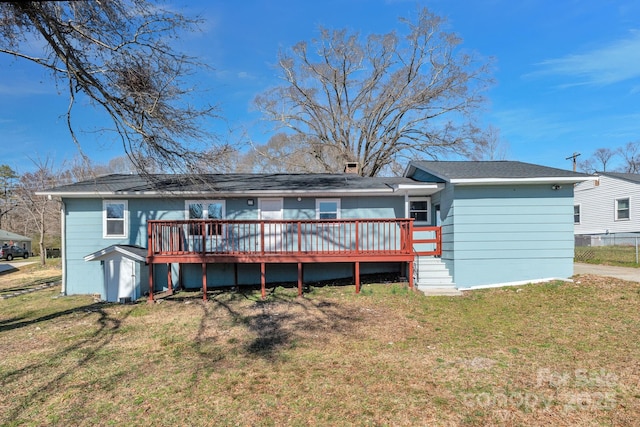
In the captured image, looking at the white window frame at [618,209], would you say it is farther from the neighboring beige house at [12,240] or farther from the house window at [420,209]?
the neighboring beige house at [12,240]

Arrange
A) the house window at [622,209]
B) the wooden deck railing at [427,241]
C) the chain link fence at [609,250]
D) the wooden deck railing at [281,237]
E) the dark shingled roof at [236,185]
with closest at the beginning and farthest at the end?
1. the wooden deck railing at [281,237]
2. the dark shingled roof at [236,185]
3. the wooden deck railing at [427,241]
4. the chain link fence at [609,250]
5. the house window at [622,209]

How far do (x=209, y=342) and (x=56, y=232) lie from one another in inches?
1214

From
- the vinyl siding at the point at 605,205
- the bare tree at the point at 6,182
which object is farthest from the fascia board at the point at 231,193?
the bare tree at the point at 6,182

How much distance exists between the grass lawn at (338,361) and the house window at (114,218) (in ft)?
9.09

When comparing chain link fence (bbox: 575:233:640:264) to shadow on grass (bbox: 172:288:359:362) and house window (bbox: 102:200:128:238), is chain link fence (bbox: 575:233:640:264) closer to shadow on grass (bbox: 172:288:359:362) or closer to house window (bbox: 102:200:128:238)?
shadow on grass (bbox: 172:288:359:362)

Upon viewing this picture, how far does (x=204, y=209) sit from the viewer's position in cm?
1049

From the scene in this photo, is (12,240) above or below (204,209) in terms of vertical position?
below

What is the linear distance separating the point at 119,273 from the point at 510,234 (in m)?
9.88

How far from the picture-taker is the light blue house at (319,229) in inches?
352

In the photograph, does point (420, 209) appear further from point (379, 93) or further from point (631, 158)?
point (631, 158)

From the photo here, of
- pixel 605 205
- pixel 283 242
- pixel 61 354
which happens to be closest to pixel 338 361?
pixel 61 354

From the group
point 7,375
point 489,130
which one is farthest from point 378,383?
point 489,130

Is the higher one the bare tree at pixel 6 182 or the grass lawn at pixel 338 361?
the bare tree at pixel 6 182

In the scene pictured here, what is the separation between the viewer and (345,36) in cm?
2230
